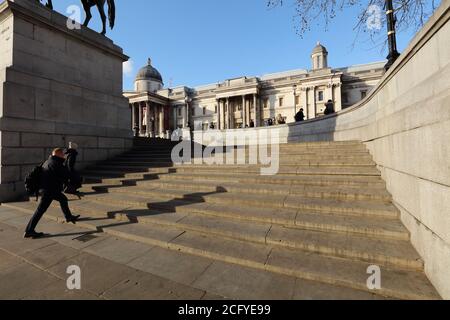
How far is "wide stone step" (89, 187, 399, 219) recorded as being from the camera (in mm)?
4293

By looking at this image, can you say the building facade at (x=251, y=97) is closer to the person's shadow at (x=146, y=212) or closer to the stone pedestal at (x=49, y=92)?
the stone pedestal at (x=49, y=92)

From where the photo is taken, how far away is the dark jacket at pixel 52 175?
478 cm

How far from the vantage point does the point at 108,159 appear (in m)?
11.3

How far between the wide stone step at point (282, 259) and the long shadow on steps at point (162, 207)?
1.41ft

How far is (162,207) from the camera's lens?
5.62m

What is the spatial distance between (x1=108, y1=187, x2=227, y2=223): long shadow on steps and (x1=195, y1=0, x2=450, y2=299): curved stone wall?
417cm

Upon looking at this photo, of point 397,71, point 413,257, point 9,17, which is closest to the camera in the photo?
point 413,257

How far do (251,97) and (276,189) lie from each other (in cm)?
5938

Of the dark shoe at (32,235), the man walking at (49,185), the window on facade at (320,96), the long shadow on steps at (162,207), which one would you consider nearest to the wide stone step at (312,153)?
the long shadow on steps at (162,207)

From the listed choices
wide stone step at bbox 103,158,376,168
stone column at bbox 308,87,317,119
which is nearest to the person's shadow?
wide stone step at bbox 103,158,376,168

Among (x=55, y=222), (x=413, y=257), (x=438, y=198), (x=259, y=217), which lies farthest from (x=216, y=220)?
(x=55, y=222)

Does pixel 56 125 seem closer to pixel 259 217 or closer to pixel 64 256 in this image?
pixel 64 256

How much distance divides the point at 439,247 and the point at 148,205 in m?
5.44

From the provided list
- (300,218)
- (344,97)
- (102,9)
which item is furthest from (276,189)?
(344,97)
